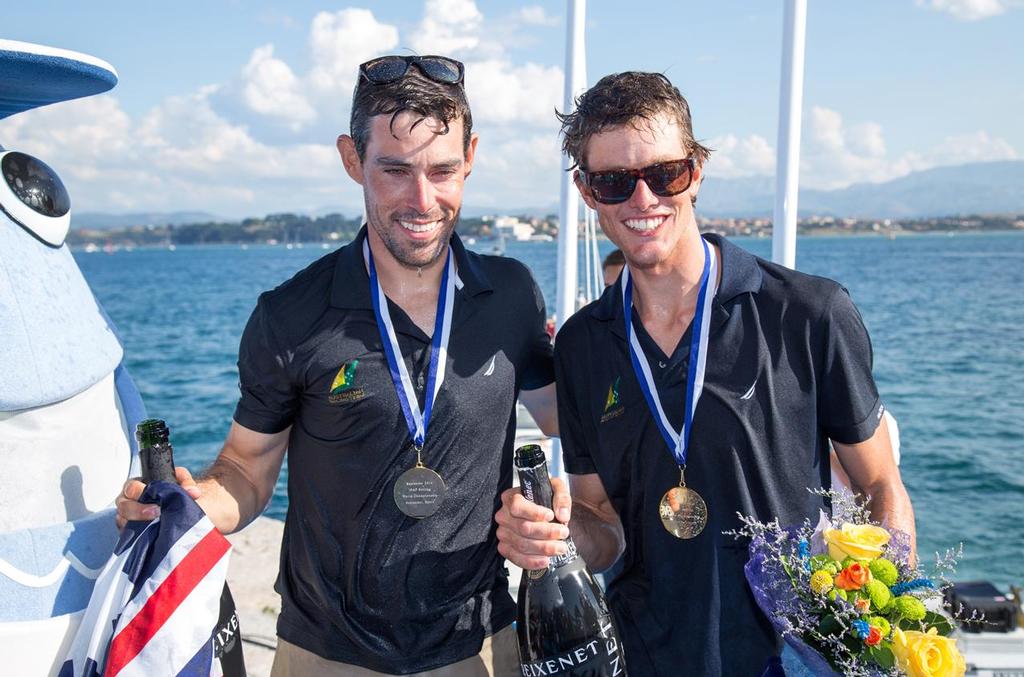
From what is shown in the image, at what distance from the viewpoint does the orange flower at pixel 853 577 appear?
5.66 feet

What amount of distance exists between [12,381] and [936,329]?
163 ft

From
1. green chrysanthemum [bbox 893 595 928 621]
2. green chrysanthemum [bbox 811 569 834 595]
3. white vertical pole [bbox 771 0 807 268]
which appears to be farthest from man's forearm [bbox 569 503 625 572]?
white vertical pole [bbox 771 0 807 268]

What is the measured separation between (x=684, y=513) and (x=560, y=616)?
1.48ft

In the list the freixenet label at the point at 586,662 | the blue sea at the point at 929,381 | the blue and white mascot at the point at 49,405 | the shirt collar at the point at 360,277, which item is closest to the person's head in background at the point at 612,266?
the blue sea at the point at 929,381

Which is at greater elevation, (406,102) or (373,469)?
(406,102)

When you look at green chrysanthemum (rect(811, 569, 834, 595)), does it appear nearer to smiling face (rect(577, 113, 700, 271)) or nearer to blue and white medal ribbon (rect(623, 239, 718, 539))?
blue and white medal ribbon (rect(623, 239, 718, 539))

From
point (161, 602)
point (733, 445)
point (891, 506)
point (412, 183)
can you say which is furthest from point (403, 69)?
point (891, 506)

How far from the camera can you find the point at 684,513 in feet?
8.16

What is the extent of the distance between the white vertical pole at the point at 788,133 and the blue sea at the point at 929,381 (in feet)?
12.9

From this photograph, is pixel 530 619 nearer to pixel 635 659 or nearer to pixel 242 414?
pixel 635 659

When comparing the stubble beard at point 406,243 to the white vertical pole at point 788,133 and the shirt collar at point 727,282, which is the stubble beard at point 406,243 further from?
the white vertical pole at point 788,133

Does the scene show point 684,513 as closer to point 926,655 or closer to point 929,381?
point 926,655

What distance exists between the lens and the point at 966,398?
29250 mm

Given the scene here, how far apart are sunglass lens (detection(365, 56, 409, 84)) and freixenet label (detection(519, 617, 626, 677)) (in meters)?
1.76
